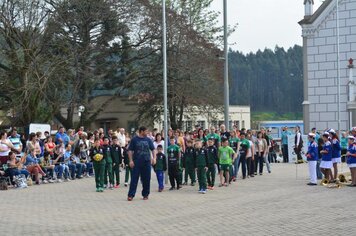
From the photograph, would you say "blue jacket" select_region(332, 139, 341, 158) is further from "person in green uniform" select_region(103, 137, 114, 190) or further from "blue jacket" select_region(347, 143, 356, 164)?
"person in green uniform" select_region(103, 137, 114, 190)

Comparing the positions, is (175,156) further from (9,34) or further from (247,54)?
(247,54)

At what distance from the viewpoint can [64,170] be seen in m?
24.1

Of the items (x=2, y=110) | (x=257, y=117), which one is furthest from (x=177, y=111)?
(x=257, y=117)

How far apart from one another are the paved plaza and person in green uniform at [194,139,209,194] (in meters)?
0.32

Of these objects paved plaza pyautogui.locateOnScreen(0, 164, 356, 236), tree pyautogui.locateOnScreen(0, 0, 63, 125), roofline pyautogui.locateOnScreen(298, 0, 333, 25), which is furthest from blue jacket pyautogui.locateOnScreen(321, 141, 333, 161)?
tree pyautogui.locateOnScreen(0, 0, 63, 125)

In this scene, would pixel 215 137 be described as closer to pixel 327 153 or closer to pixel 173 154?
pixel 173 154

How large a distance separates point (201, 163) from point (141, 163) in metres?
2.71

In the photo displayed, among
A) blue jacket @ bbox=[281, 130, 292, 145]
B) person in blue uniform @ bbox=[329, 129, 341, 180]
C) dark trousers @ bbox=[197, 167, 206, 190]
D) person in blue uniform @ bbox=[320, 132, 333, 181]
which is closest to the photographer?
dark trousers @ bbox=[197, 167, 206, 190]

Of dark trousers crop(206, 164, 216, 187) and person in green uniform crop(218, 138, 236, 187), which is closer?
dark trousers crop(206, 164, 216, 187)

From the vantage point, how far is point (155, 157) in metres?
18.8

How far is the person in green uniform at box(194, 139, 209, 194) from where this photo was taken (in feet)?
61.2

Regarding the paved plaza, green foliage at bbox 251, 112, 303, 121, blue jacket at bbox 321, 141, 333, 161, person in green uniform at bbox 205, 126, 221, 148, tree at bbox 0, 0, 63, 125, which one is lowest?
the paved plaza

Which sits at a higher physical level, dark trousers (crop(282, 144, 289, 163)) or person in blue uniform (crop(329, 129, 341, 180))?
person in blue uniform (crop(329, 129, 341, 180))

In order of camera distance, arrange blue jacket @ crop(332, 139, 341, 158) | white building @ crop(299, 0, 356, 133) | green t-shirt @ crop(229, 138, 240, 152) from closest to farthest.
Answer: blue jacket @ crop(332, 139, 341, 158)
green t-shirt @ crop(229, 138, 240, 152)
white building @ crop(299, 0, 356, 133)
